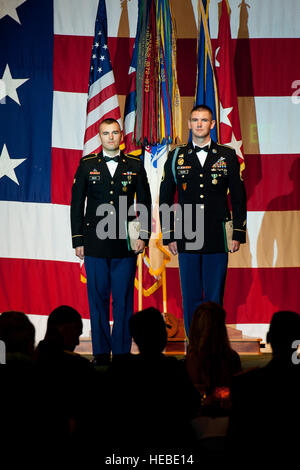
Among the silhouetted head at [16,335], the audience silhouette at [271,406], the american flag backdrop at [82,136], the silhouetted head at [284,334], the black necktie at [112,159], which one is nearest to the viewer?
the audience silhouette at [271,406]

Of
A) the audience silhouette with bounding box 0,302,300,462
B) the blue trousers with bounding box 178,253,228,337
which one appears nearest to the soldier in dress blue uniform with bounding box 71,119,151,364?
the blue trousers with bounding box 178,253,228,337

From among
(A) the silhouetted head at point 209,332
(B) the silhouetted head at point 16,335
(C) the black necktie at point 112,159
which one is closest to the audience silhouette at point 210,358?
(A) the silhouetted head at point 209,332

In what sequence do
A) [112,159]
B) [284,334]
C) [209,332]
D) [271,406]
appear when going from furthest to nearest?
[112,159]
[209,332]
[284,334]
[271,406]

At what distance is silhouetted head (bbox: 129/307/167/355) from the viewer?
220 cm

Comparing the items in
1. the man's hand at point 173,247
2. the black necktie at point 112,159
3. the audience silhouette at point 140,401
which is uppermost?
the black necktie at point 112,159

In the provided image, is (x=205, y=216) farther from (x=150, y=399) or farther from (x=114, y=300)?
(x=150, y=399)

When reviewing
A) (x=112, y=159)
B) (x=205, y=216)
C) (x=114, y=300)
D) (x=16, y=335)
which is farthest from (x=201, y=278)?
(x=16, y=335)

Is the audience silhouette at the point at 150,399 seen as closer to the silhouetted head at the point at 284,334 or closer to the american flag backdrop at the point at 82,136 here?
the silhouetted head at the point at 284,334

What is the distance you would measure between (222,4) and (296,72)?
0.84 metres

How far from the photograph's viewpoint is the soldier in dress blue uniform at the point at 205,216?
4.18m

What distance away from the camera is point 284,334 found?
213 cm

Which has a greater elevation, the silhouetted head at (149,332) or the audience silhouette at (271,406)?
the silhouetted head at (149,332)

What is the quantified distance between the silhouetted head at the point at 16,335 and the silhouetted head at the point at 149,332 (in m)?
0.38

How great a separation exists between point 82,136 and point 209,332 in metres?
3.38
